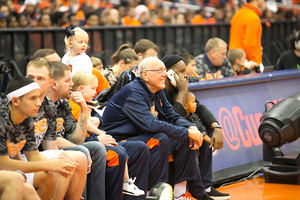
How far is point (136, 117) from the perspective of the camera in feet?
16.2

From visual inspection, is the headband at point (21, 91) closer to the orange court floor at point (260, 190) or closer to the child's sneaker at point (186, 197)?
the child's sneaker at point (186, 197)

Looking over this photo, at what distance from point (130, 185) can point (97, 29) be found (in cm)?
720

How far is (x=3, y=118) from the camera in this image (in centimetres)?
367

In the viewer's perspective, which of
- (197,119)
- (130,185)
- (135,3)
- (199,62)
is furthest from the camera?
(135,3)

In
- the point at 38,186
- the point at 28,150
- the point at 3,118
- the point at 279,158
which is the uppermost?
the point at 3,118

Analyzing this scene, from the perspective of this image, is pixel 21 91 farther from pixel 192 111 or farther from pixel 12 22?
pixel 12 22

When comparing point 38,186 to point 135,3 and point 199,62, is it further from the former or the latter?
point 135,3

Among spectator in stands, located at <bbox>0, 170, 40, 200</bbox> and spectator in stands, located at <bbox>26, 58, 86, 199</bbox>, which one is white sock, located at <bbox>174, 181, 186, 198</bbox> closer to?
spectator in stands, located at <bbox>26, 58, 86, 199</bbox>

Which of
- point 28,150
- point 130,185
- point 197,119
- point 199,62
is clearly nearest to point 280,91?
point 199,62

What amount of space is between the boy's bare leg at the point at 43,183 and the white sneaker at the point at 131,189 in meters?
1.04

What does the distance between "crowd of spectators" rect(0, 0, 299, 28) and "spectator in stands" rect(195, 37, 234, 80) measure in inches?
181

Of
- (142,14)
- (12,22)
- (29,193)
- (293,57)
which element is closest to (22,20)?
(12,22)

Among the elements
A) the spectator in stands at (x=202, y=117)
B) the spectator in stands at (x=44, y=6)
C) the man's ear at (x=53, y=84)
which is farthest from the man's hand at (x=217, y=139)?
the spectator in stands at (x=44, y=6)

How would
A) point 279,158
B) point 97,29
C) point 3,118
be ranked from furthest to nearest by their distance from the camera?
point 97,29, point 279,158, point 3,118
